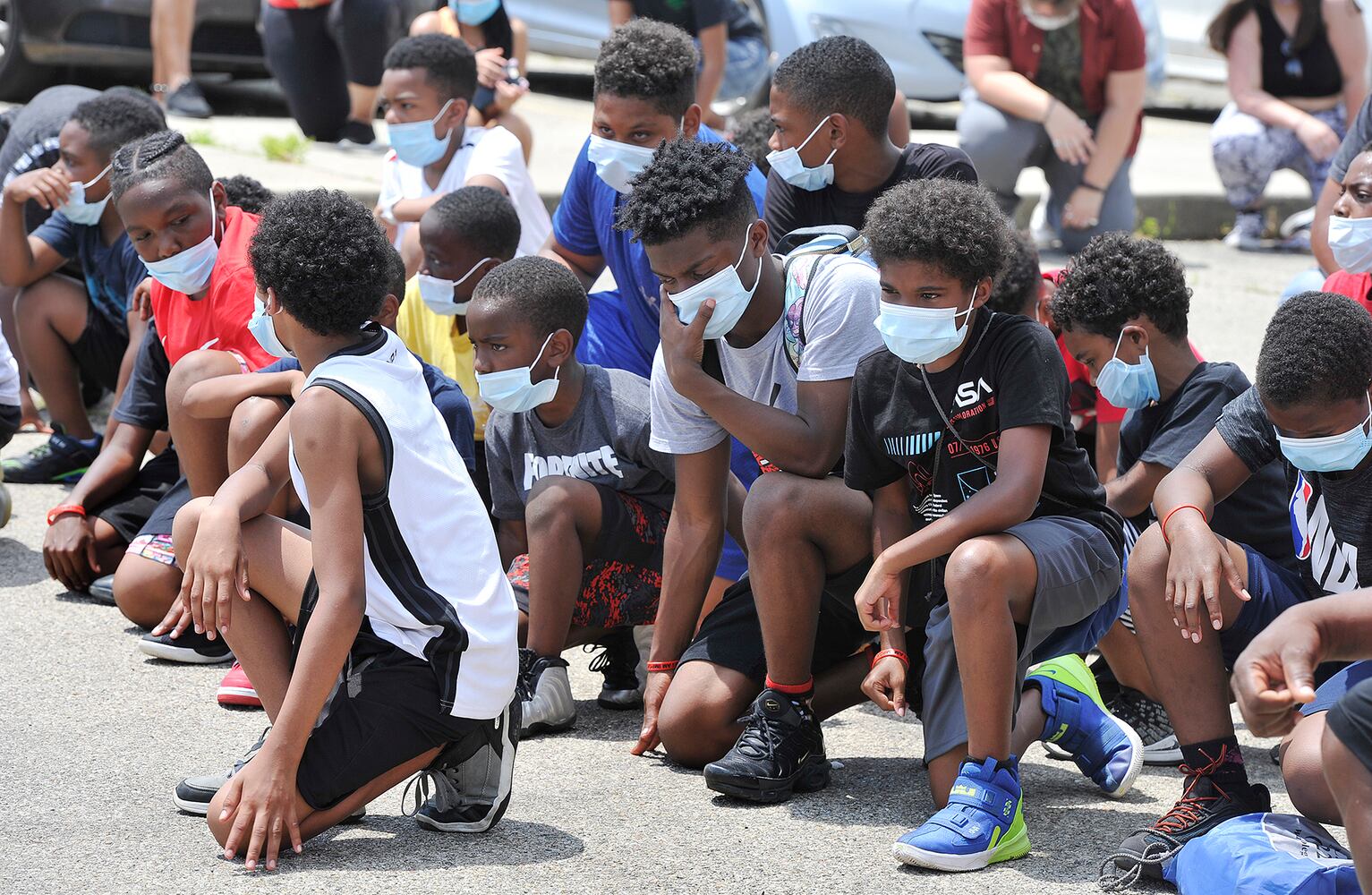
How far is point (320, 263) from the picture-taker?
9.95 ft

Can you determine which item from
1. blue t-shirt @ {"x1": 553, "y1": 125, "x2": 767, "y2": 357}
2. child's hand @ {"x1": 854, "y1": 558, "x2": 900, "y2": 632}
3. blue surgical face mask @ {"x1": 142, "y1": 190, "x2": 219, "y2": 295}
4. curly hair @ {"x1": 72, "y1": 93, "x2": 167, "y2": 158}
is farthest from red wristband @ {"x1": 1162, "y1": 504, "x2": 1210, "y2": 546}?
curly hair @ {"x1": 72, "y1": 93, "x2": 167, "y2": 158}

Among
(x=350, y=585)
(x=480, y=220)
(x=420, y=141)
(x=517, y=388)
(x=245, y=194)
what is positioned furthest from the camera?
(x=420, y=141)

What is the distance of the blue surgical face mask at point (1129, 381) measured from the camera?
380 centimetres

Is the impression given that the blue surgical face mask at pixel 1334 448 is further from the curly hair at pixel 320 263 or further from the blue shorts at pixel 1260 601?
the curly hair at pixel 320 263

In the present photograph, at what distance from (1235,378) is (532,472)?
171 centimetres

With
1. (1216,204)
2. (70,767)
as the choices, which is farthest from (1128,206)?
(70,767)

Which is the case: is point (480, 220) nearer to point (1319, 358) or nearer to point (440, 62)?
point (440, 62)

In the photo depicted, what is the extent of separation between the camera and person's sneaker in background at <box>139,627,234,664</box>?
4.10 metres

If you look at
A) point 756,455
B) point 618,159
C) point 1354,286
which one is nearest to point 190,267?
point 618,159

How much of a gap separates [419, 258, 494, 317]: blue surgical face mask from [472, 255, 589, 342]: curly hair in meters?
0.51

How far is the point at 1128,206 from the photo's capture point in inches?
276

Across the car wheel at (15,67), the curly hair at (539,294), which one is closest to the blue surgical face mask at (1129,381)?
the curly hair at (539,294)

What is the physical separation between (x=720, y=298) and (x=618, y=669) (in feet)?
3.54

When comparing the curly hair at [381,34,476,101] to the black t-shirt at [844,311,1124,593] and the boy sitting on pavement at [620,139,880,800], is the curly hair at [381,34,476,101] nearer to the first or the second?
the boy sitting on pavement at [620,139,880,800]
